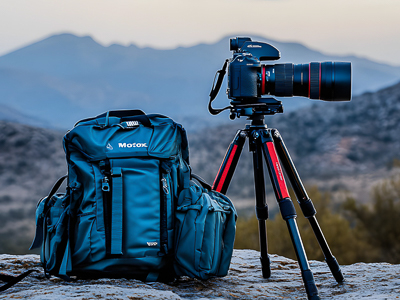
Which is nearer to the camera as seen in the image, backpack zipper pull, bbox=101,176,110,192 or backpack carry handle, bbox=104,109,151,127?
backpack zipper pull, bbox=101,176,110,192

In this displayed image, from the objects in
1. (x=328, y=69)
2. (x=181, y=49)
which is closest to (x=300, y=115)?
(x=328, y=69)

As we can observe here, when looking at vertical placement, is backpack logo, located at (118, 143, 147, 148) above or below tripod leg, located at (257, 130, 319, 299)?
above

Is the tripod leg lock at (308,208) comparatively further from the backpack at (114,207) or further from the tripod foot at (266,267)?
the backpack at (114,207)

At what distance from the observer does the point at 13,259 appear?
2.98 m

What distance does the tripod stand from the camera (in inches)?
93.4

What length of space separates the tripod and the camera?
99mm

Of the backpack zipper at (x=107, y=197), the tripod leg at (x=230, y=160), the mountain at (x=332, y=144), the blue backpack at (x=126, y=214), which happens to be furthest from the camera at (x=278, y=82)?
the mountain at (x=332, y=144)

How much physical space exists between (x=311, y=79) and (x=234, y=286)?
48.5 inches

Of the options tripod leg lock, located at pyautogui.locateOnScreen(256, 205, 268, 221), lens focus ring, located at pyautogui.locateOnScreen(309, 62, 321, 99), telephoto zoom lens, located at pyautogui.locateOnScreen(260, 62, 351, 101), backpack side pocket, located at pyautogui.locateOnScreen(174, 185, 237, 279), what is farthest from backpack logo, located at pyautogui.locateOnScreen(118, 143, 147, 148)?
lens focus ring, located at pyautogui.locateOnScreen(309, 62, 321, 99)

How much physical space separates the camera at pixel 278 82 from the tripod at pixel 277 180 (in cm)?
10

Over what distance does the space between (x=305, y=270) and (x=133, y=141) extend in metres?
1.11

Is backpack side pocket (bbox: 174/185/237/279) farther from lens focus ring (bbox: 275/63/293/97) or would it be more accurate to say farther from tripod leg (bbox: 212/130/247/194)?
lens focus ring (bbox: 275/63/293/97)

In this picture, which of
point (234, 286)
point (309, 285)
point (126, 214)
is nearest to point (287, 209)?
point (309, 285)

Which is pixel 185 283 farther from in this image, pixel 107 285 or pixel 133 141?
pixel 133 141
